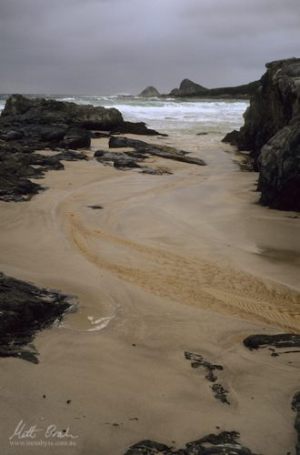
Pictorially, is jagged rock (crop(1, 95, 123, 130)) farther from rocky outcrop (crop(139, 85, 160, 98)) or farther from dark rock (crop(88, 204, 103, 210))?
rocky outcrop (crop(139, 85, 160, 98))

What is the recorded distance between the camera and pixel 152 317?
173 inches

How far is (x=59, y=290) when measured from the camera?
4.71 metres

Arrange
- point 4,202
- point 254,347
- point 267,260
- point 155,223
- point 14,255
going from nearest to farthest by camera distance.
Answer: point 254,347
point 14,255
point 267,260
point 155,223
point 4,202

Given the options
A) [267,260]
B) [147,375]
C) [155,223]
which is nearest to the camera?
[147,375]

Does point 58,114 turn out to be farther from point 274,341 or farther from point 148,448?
point 148,448

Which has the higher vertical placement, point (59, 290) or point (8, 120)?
point (8, 120)

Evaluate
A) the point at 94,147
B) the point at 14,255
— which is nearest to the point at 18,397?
the point at 14,255

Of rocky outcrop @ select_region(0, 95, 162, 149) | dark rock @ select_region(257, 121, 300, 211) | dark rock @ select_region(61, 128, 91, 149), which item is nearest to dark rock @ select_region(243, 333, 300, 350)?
dark rock @ select_region(257, 121, 300, 211)

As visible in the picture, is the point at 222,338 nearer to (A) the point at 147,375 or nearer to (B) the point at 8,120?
(A) the point at 147,375

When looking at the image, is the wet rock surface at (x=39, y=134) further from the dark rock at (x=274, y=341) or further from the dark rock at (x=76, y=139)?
the dark rock at (x=274, y=341)

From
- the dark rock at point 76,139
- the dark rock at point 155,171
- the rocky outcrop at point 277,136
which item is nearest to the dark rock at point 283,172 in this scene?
the rocky outcrop at point 277,136

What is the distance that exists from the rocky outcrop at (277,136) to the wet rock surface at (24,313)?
17.1ft

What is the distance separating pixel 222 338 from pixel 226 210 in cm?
471

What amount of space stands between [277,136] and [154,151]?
6.80 m
